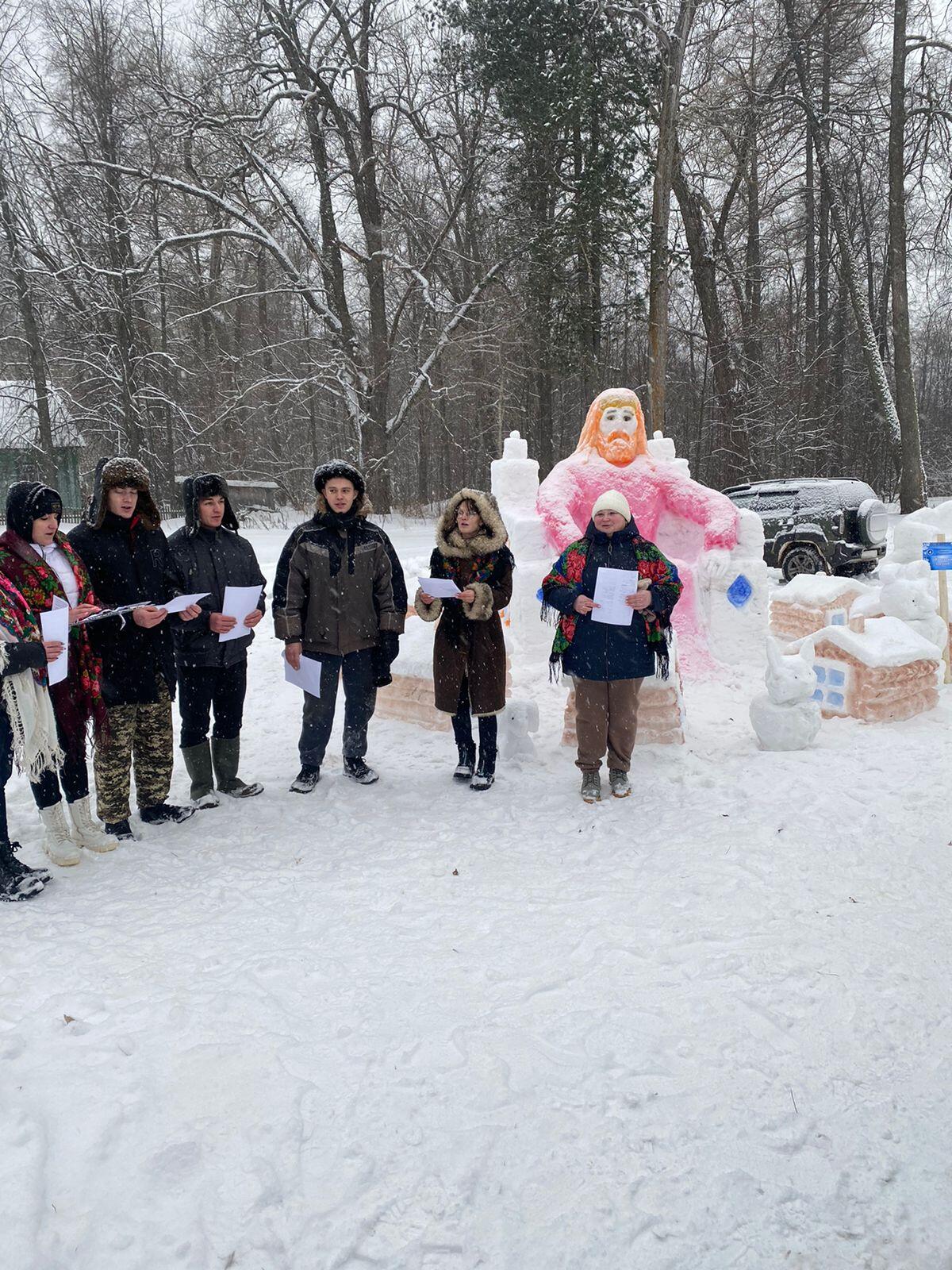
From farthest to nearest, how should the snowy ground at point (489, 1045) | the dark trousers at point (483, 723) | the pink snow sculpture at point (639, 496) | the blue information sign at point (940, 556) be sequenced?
the blue information sign at point (940, 556), the pink snow sculpture at point (639, 496), the dark trousers at point (483, 723), the snowy ground at point (489, 1045)

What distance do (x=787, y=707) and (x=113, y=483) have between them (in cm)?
390

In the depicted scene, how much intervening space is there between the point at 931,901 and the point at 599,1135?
72.0 inches

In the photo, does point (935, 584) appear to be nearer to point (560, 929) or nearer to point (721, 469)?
point (560, 929)

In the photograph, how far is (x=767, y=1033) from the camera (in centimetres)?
233

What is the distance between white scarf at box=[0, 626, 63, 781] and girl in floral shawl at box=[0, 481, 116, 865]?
0.09m

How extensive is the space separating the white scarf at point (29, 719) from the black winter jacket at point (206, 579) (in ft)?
2.66

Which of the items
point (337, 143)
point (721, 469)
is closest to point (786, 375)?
point (721, 469)

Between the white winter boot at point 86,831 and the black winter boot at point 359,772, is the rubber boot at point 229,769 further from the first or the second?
the white winter boot at point 86,831

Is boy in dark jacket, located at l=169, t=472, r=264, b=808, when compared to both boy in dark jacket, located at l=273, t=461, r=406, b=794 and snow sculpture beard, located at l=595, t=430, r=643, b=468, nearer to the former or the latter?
boy in dark jacket, located at l=273, t=461, r=406, b=794

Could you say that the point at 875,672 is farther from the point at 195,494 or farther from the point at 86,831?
the point at 86,831

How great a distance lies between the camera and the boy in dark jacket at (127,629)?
3498 mm

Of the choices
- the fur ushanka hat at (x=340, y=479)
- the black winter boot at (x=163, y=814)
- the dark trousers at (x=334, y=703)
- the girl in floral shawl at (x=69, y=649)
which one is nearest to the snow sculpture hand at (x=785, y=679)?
the dark trousers at (x=334, y=703)

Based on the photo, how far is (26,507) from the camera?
3.13 m

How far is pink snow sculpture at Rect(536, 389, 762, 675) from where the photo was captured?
19.2 feet
